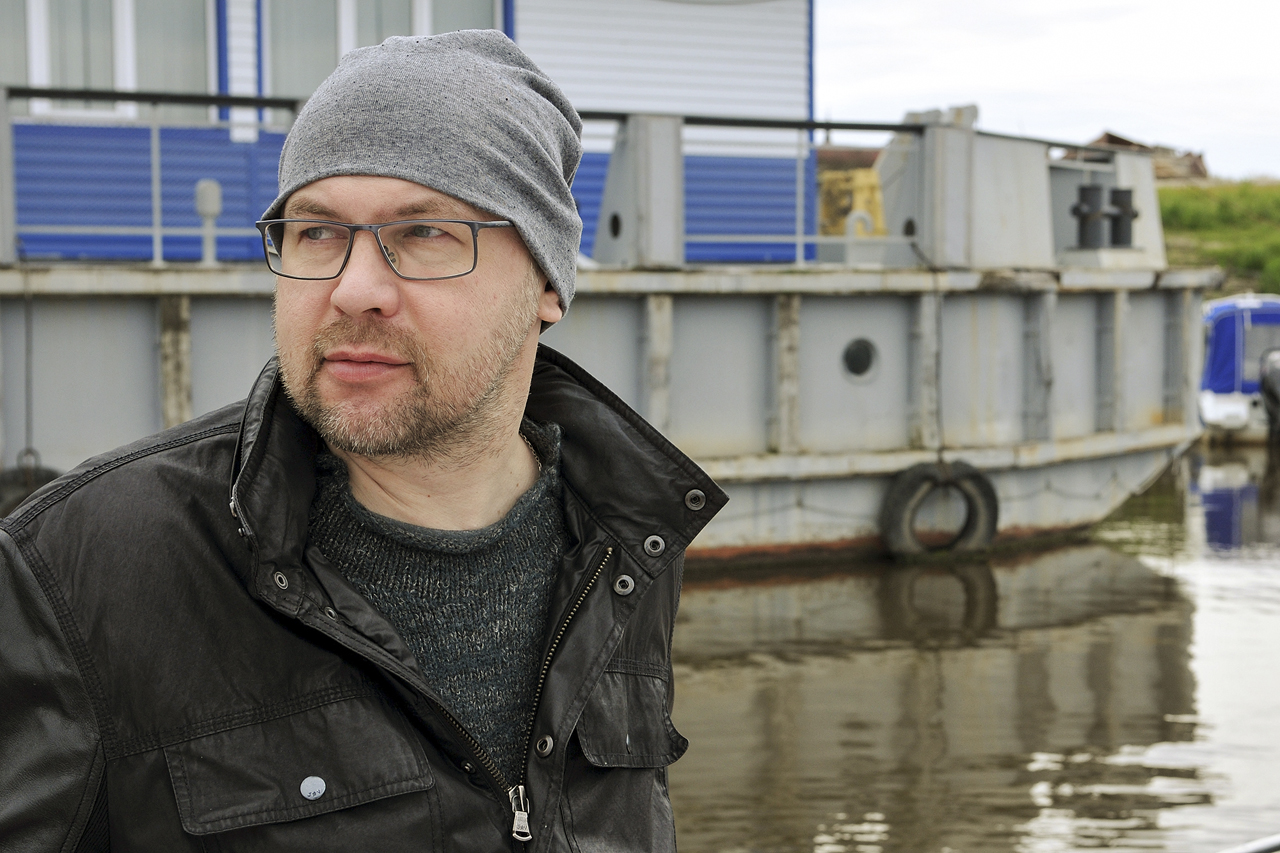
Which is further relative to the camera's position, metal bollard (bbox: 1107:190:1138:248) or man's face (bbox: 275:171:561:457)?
metal bollard (bbox: 1107:190:1138:248)

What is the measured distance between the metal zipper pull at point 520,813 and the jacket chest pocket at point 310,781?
0.13m

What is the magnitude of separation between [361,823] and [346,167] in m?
0.83

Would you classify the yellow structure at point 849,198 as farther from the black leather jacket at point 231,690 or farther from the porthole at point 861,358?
the black leather jacket at point 231,690

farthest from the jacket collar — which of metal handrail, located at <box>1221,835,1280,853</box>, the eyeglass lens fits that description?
metal handrail, located at <box>1221,835,1280,853</box>

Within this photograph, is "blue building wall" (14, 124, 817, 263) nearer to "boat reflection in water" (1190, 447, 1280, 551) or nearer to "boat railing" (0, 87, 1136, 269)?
"boat railing" (0, 87, 1136, 269)

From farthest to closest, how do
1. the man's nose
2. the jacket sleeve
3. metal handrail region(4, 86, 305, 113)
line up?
1. metal handrail region(4, 86, 305, 113)
2. the man's nose
3. the jacket sleeve

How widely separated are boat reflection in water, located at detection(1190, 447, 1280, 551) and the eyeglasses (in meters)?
11.1

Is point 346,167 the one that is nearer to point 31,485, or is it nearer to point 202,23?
point 31,485

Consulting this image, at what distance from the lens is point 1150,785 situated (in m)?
5.71

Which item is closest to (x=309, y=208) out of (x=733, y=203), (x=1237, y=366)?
(x=733, y=203)

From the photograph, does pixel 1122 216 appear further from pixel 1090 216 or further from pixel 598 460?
pixel 598 460

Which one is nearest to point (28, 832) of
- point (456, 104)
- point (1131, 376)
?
point (456, 104)

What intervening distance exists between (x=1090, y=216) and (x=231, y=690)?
34.0 ft

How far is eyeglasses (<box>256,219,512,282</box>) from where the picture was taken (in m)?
1.80
